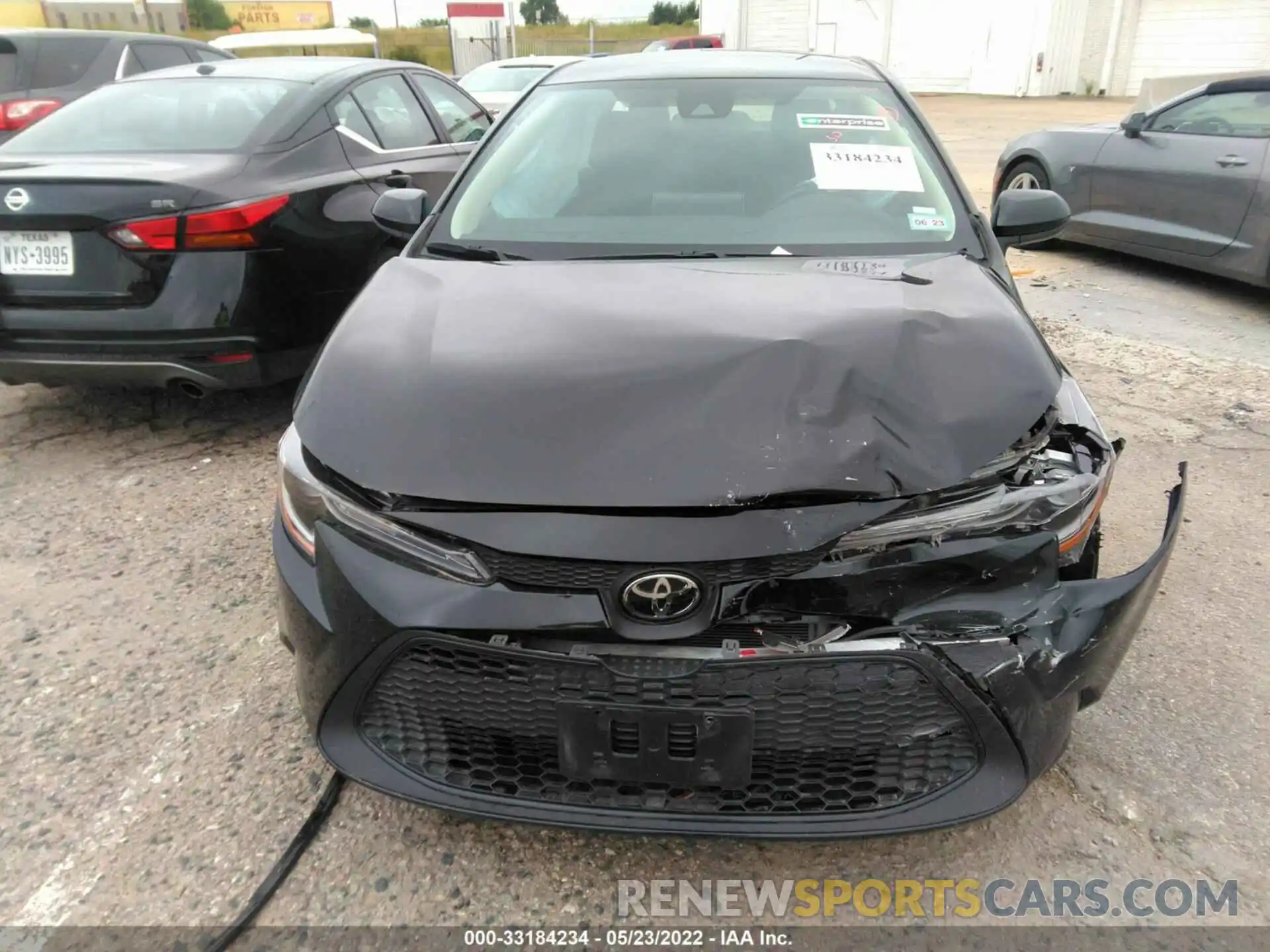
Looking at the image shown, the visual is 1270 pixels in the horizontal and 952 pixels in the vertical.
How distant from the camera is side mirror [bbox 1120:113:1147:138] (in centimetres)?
617

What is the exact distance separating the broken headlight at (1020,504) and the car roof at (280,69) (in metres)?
3.84

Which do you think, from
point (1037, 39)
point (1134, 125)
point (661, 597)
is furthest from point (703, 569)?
point (1037, 39)

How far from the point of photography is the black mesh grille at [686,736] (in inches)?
60.4

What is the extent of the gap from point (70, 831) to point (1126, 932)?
218 cm

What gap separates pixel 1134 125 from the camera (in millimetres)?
6207

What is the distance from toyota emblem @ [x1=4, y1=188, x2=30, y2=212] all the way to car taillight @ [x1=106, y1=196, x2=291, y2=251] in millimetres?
352

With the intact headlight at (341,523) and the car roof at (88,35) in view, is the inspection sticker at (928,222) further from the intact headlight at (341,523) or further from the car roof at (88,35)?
the car roof at (88,35)

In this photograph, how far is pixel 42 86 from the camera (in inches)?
271

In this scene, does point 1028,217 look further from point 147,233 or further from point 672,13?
point 672,13

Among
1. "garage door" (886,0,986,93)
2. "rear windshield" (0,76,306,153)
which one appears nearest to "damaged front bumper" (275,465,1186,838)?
"rear windshield" (0,76,306,153)

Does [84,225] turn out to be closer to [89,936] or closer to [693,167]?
[693,167]

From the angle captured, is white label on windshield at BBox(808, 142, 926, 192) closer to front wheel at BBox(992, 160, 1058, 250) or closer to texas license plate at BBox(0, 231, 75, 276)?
texas license plate at BBox(0, 231, 75, 276)

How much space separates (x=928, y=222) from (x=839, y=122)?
20.5 inches

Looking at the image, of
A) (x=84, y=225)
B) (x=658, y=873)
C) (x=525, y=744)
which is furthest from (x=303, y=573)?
(x=84, y=225)
